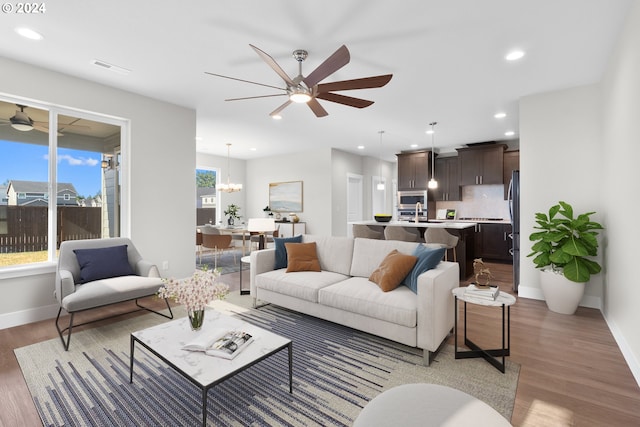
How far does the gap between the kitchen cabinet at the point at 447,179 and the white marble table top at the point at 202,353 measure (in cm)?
670

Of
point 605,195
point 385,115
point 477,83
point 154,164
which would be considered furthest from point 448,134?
point 154,164

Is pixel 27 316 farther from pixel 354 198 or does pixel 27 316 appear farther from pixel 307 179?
pixel 354 198

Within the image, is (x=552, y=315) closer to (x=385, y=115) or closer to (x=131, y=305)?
(x=385, y=115)

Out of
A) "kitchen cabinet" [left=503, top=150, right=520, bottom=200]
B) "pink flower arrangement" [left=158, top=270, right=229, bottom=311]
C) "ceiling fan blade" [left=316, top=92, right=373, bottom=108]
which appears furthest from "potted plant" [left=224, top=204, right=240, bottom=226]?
"kitchen cabinet" [left=503, top=150, right=520, bottom=200]

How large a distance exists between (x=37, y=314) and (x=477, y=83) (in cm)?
572

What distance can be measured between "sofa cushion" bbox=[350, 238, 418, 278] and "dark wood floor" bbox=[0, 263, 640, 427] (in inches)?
43.0

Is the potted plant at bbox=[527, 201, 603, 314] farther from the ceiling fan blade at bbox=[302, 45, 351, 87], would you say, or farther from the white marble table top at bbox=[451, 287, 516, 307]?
the ceiling fan blade at bbox=[302, 45, 351, 87]

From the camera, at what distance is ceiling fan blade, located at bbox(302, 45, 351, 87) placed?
228 centimetres

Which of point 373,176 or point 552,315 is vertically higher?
point 373,176

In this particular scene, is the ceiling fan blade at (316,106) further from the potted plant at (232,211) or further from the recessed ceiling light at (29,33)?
the potted plant at (232,211)

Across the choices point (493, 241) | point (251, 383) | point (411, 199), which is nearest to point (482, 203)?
point (493, 241)

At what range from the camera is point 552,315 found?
3.46 meters

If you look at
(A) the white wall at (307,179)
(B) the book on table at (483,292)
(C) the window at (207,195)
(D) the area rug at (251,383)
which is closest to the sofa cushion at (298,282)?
(D) the area rug at (251,383)

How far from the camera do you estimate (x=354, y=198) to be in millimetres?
8758
